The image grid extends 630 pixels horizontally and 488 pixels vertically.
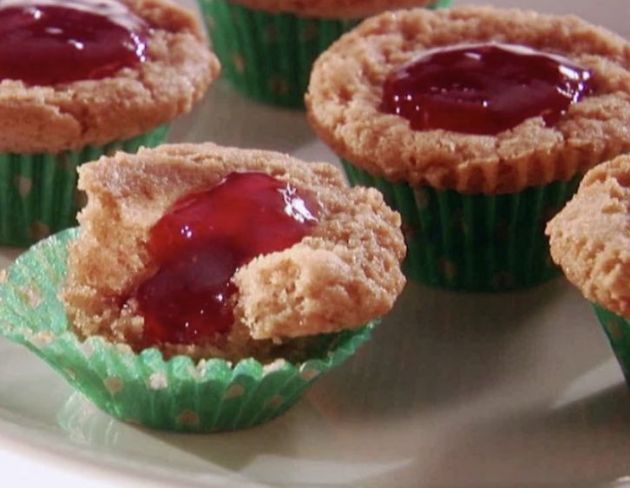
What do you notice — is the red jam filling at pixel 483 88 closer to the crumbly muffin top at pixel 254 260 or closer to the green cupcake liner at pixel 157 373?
the crumbly muffin top at pixel 254 260

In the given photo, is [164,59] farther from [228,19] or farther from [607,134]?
[607,134]

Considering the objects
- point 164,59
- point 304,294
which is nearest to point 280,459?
point 304,294

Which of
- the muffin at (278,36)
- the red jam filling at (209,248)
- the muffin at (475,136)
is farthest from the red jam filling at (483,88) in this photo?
the muffin at (278,36)

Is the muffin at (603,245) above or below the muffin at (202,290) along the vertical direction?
above

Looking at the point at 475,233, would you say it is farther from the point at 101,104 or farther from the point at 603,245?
the point at 101,104

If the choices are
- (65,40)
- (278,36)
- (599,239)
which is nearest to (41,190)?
(65,40)

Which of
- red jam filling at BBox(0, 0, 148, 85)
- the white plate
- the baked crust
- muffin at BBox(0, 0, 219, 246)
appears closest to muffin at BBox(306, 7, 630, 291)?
the baked crust
